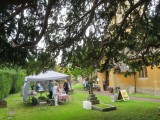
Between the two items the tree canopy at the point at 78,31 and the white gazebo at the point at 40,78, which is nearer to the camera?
the tree canopy at the point at 78,31

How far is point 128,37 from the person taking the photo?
13.2 meters

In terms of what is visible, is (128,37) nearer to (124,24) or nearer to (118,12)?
(124,24)

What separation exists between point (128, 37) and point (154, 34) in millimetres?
1214

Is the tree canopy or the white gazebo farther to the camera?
the white gazebo

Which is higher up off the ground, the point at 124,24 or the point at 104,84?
the point at 124,24

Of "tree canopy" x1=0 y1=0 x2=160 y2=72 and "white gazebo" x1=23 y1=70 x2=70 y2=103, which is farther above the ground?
"tree canopy" x1=0 y1=0 x2=160 y2=72

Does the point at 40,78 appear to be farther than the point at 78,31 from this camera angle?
Yes

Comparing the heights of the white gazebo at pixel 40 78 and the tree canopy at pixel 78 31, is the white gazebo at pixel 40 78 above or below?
below

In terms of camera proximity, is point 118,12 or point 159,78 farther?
point 159,78

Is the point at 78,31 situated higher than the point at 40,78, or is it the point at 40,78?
the point at 78,31

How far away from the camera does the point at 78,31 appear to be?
37.2 ft

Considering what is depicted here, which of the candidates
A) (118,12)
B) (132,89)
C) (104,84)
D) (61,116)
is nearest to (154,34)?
(118,12)

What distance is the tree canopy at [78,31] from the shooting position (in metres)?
8.99

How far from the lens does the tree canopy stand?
8.99 meters
